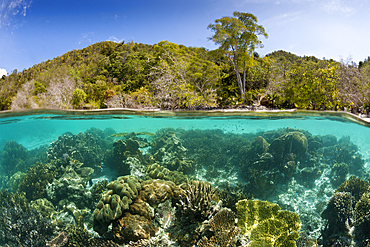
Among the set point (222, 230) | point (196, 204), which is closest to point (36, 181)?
point (196, 204)

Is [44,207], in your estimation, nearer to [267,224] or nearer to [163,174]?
[163,174]

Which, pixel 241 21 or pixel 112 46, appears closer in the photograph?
pixel 241 21

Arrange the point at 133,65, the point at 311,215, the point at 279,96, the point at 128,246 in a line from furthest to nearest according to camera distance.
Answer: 1. the point at 133,65
2. the point at 279,96
3. the point at 311,215
4. the point at 128,246

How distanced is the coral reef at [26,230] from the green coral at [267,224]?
502 centimetres

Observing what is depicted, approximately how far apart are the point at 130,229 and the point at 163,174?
1703mm

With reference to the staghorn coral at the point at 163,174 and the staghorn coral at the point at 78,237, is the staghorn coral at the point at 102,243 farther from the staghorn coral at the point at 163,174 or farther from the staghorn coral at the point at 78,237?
the staghorn coral at the point at 163,174

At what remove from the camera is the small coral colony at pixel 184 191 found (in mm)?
4918

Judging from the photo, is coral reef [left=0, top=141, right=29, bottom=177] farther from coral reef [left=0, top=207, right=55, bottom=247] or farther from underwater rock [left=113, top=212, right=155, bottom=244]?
underwater rock [left=113, top=212, right=155, bottom=244]

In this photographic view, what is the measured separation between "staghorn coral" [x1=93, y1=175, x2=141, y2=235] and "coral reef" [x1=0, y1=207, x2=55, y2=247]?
150 cm

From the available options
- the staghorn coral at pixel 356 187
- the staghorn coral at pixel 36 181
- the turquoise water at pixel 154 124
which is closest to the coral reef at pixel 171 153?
the turquoise water at pixel 154 124

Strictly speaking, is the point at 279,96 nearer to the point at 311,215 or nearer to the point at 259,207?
the point at 311,215

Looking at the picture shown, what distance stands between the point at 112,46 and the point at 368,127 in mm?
43249

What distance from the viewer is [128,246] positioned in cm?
464

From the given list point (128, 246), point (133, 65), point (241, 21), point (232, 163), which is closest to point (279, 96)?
point (241, 21)
